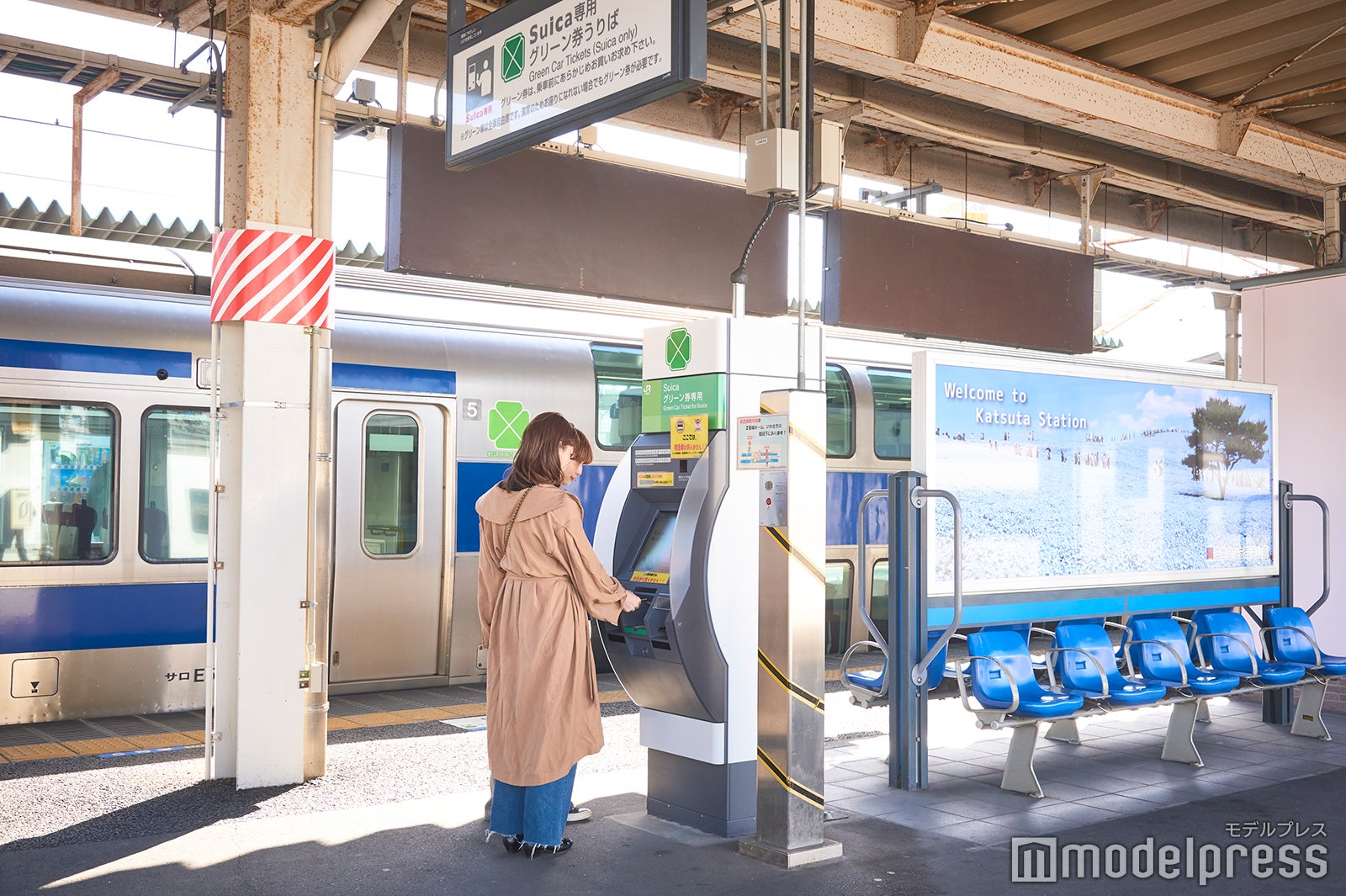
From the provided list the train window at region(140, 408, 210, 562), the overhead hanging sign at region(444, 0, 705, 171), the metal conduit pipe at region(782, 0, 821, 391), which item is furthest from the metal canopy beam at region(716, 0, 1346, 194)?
the train window at region(140, 408, 210, 562)

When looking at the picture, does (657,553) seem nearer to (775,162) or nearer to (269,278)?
(775,162)

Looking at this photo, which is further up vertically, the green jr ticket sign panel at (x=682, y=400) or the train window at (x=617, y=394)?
the train window at (x=617, y=394)

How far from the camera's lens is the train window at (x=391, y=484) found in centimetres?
872

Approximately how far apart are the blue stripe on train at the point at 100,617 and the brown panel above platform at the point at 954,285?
4.39 metres

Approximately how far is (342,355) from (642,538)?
362cm

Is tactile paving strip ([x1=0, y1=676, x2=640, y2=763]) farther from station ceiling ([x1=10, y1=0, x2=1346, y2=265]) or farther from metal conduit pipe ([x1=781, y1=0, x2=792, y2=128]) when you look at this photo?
station ceiling ([x1=10, y1=0, x2=1346, y2=265])

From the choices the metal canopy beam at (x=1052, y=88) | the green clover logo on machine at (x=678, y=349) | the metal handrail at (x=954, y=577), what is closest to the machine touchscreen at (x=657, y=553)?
the green clover logo on machine at (x=678, y=349)

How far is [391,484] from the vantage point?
8820mm

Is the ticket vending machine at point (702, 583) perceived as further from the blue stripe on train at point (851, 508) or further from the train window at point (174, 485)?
the blue stripe on train at point (851, 508)

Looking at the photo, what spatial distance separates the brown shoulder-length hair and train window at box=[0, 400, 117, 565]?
3673 millimetres

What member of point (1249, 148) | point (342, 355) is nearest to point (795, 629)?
point (342, 355)

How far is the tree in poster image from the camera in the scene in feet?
26.8

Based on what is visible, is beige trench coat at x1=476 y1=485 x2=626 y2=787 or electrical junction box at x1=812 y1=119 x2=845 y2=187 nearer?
beige trench coat at x1=476 y1=485 x2=626 y2=787

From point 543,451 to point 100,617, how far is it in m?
3.86
